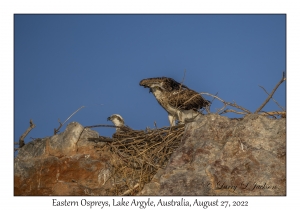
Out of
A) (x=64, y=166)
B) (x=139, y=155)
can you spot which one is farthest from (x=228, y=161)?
(x=64, y=166)

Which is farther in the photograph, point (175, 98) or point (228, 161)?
point (175, 98)

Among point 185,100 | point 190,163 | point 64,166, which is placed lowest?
point 64,166

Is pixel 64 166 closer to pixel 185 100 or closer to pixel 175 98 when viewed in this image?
pixel 175 98

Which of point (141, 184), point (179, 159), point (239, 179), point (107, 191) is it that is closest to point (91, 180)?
point (107, 191)

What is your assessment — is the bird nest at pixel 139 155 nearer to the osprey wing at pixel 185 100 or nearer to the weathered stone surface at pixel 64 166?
the weathered stone surface at pixel 64 166

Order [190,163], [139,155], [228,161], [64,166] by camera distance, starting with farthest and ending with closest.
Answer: [139,155] < [64,166] < [190,163] < [228,161]

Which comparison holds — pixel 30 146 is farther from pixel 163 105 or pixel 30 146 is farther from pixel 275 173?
pixel 275 173

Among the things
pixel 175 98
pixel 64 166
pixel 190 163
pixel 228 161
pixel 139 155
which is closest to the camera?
pixel 228 161
